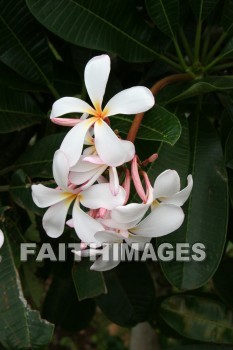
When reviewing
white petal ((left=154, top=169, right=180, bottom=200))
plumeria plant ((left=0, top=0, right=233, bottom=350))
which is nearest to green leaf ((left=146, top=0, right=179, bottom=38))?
plumeria plant ((left=0, top=0, right=233, bottom=350))

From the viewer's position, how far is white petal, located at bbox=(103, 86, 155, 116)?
24.9 inches

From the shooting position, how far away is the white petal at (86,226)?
65 centimetres

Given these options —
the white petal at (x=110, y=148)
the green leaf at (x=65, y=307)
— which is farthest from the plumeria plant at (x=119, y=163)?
the green leaf at (x=65, y=307)

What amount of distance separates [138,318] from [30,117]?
570 mm

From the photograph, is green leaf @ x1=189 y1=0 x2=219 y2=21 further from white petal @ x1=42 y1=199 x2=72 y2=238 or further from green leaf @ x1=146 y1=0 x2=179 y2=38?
white petal @ x1=42 y1=199 x2=72 y2=238

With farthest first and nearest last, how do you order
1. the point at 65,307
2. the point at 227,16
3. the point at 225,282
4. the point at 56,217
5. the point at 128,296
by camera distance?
the point at 65,307, the point at 128,296, the point at 225,282, the point at 227,16, the point at 56,217

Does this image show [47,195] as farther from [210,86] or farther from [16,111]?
[16,111]

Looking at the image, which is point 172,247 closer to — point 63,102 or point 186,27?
point 63,102

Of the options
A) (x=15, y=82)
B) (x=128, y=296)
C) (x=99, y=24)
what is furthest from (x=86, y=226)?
(x=128, y=296)

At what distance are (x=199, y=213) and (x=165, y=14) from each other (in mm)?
341

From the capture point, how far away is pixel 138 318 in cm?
131

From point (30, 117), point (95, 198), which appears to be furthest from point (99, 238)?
point (30, 117)

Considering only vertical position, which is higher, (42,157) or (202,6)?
(202,6)

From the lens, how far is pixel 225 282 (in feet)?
3.83
